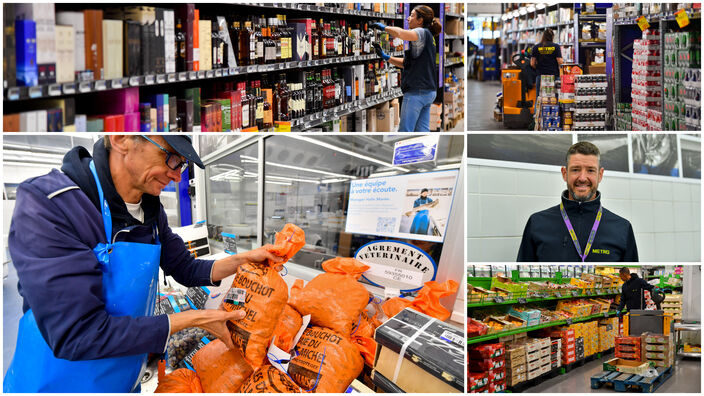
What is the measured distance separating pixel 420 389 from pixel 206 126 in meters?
1.97

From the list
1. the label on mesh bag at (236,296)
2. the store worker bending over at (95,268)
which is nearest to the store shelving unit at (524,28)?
the label on mesh bag at (236,296)

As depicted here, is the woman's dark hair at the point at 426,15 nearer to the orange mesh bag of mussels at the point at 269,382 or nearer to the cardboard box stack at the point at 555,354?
the cardboard box stack at the point at 555,354

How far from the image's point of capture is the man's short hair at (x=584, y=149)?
2.78 m

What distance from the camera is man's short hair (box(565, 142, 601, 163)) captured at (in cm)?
278

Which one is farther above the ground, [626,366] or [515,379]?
[626,366]

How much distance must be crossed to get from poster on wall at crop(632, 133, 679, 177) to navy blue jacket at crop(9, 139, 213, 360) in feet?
7.88

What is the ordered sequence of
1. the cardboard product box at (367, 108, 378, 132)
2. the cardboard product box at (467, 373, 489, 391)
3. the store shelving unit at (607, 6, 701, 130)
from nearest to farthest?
the cardboard product box at (467, 373, 489, 391) → the cardboard product box at (367, 108, 378, 132) → the store shelving unit at (607, 6, 701, 130)

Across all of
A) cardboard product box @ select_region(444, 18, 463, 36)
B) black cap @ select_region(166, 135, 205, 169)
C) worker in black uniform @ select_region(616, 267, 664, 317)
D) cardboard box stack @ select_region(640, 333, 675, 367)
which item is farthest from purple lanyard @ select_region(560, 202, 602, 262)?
cardboard product box @ select_region(444, 18, 463, 36)

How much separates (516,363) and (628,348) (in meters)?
0.78

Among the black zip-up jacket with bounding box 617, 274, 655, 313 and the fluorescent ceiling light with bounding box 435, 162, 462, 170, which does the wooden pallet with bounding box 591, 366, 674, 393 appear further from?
the fluorescent ceiling light with bounding box 435, 162, 462, 170

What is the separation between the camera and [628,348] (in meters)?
3.46

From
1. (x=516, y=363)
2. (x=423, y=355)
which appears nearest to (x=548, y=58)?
(x=516, y=363)

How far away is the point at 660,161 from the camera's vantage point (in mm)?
2824

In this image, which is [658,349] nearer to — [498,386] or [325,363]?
[498,386]
